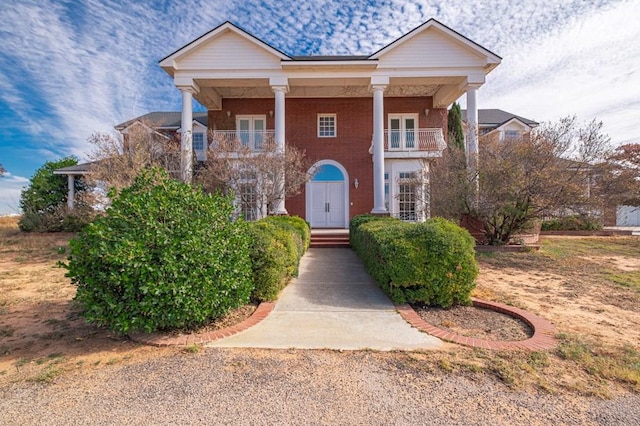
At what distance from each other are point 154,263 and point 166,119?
2171 cm

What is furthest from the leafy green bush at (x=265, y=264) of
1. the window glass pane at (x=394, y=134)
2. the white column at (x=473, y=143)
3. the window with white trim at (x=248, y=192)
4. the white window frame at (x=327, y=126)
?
the window glass pane at (x=394, y=134)

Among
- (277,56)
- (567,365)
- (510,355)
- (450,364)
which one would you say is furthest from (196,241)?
(277,56)

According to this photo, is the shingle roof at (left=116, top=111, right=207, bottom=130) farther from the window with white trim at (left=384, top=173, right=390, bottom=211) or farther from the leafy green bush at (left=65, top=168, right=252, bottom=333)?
the leafy green bush at (left=65, top=168, right=252, bottom=333)

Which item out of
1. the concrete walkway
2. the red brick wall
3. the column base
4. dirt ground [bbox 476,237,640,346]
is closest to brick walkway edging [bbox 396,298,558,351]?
the concrete walkway

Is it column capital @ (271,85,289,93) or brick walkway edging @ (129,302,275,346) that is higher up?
column capital @ (271,85,289,93)

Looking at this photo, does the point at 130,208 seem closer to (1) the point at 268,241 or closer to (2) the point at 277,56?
(1) the point at 268,241

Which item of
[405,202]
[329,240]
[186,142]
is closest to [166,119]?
[186,142]

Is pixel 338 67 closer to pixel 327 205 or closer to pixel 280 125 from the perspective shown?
pixel 280 125

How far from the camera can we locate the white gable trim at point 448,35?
549 inches

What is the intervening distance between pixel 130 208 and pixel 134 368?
1720 millimetres

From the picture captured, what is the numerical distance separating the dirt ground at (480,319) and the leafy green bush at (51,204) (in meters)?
6.39

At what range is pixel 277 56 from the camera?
14.1 m

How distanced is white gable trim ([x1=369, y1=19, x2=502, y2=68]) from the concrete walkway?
37.2ft

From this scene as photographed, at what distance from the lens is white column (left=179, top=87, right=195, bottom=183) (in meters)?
12.4
